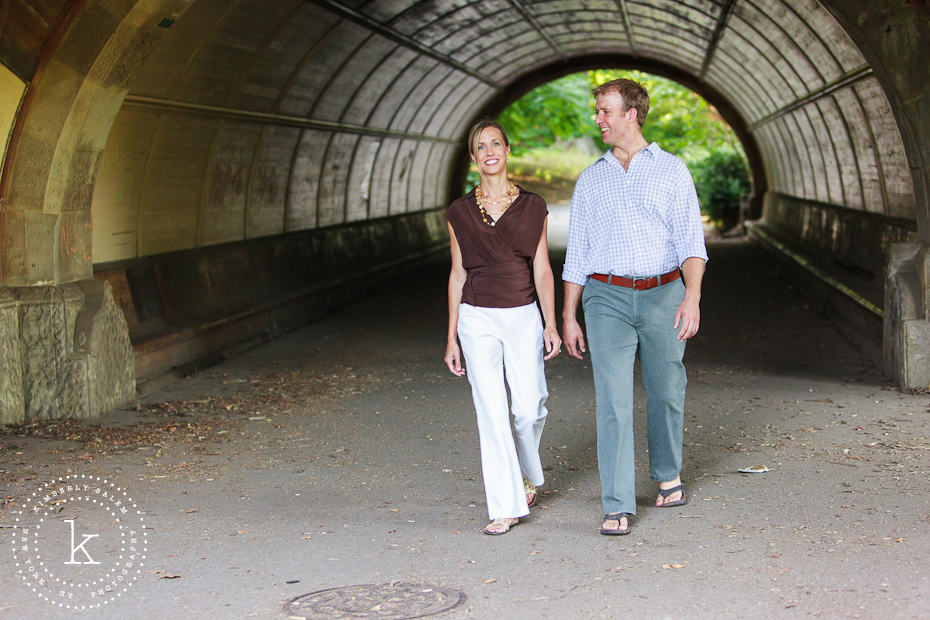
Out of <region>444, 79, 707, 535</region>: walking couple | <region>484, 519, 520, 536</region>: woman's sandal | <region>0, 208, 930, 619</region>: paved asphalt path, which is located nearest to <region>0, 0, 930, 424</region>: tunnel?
<region>0, 208, 930, 619</region>: paved asphalt path

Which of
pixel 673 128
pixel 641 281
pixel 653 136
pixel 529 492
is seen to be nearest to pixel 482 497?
pixel 529 492

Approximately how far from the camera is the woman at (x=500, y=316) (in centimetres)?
489

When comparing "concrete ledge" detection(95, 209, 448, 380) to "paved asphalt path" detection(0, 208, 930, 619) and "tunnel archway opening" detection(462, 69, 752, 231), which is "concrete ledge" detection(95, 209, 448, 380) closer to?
"paved asphalt path" detection(0, 208, 930, 619)

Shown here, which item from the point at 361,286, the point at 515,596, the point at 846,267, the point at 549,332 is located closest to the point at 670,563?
the point at 515,596

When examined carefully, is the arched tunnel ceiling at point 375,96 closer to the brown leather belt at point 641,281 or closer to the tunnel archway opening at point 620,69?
the tunnel archway opening at point 620,69

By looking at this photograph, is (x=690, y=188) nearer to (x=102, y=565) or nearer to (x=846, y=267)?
(x=102, y=565)

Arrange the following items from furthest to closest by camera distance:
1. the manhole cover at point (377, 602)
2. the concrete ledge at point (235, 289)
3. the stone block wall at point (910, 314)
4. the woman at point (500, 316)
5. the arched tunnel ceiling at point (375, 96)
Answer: the arched tunnel ceiling at point (375, 96)
the concrete ledge at point (235, 289)
the stone block wall at point (910, 314)
the woman at point (500, 316)
the manhole cover at point (377, 602)

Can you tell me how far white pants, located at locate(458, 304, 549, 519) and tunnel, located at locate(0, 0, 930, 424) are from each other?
12.6 ft


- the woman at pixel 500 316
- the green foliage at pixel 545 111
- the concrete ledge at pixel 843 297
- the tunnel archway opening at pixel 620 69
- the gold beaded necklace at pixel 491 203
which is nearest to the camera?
the woman at pixel 500 316

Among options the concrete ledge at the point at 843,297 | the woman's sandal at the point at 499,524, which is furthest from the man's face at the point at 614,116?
the concrete ledge at the point at 843,297

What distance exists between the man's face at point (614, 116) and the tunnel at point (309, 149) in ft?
12.3

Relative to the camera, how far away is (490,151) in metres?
4.92

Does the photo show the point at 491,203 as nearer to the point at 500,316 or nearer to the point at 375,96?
the point at 500,316

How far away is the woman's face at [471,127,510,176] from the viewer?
16.1 ft
